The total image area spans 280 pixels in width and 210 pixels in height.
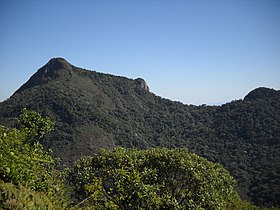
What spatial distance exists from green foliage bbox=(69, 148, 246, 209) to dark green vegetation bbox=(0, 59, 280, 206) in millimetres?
31939

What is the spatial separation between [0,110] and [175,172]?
209ft

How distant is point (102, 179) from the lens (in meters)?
10.1

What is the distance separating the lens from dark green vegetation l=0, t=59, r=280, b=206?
179ft

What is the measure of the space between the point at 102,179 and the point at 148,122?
7904cm

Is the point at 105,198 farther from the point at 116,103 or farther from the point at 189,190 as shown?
the point at 116,103

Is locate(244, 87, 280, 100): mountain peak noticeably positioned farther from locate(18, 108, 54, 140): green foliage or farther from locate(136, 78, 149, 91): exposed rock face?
locate(18, 108, 54, 140): green foliage

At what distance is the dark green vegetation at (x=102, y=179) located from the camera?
5309mm

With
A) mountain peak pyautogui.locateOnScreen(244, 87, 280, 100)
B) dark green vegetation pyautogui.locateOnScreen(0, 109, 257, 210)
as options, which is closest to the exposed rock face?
mountain peak pyautogui.locateOnScreen(244, 87, 280, 100)

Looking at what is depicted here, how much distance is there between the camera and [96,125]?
69125mm

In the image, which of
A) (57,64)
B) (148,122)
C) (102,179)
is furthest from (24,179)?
(57,64)

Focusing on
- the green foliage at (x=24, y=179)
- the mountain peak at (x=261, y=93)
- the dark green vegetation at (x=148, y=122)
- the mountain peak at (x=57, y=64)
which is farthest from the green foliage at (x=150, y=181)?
the mountain peak at (x=57, y=64)

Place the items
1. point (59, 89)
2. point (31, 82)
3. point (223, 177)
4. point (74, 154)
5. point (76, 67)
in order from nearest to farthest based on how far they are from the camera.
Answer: point (223, 177) < point (74, 154) < point (59, 89) < point (31, 82) < point (76, 67)

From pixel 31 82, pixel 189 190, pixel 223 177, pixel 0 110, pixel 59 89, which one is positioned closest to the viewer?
pixel 189 190

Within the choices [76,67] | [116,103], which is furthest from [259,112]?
[76,67]
